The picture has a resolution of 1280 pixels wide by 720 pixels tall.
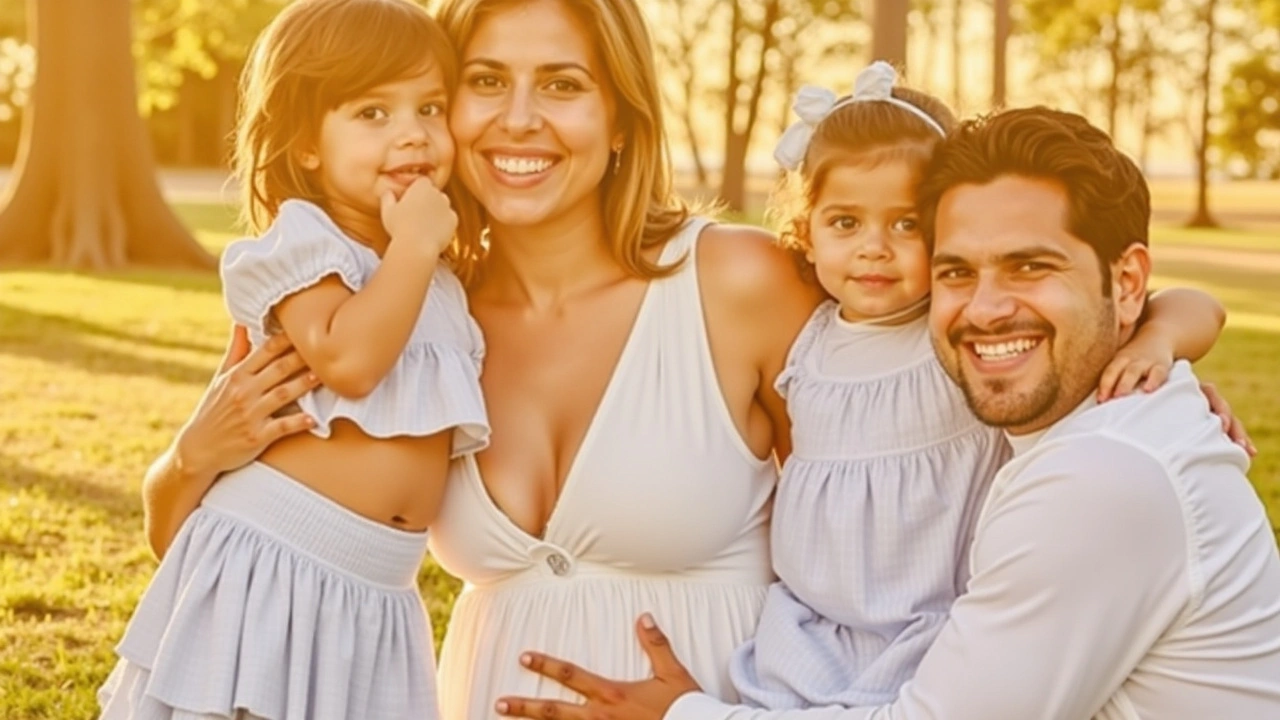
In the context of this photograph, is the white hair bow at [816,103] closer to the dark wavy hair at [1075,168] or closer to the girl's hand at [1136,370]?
the dark wavy hair at [1075,168]

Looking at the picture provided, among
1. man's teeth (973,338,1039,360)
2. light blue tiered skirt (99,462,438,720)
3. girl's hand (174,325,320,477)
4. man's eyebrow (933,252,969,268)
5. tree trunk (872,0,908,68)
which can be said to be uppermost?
man's eyebrow (933,252,969,268)

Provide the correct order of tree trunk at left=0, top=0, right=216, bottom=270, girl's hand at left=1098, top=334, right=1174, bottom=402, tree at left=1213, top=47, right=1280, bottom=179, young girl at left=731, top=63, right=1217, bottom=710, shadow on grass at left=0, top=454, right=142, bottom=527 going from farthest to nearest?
tree at left=1213, top=47, right=1280, bottom=179, tree trunk at left=0, top=0, right=216, bottom=270, shadow on grass at left=0, top=454, right=142, bottom=527, young girl at left=731, top=63, right=1217, bottom=710, girl's hand at left=1098, top=334, right=1174, bottom=402

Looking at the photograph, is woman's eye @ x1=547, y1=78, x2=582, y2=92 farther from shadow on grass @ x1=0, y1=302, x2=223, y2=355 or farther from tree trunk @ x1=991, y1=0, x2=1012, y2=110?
tree trunk @ x1=991, y1=0, x2=1012, y2=110

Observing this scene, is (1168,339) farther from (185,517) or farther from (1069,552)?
(185,517)

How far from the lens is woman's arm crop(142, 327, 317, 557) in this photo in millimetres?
3381

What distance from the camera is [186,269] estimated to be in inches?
750

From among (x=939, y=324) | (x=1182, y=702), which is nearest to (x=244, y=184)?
(x=939, y=324)

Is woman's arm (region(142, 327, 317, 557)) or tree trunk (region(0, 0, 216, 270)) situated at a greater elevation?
woman's arm (region(142, 327, 317, 557))

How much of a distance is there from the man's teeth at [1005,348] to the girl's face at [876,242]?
1.81ft

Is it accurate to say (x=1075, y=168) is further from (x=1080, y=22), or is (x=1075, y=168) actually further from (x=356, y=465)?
(x=1080, y=22)

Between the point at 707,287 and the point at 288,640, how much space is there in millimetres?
1138

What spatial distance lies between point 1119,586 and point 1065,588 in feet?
0.26

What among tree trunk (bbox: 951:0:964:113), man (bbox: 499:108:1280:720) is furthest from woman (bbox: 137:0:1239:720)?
tree trunk (bbox: 951:0:964:113)

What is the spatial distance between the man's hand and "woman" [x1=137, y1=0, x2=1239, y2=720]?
51mm
